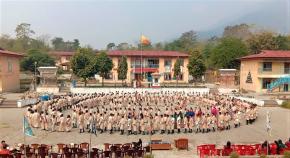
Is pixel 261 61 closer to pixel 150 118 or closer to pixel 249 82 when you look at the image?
pixel 249 82

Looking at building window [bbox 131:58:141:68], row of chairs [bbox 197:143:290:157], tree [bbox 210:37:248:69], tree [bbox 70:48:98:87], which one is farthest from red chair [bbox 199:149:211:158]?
tree [bbox 210:37:248:69]

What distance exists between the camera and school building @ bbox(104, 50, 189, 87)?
6056 centimetres

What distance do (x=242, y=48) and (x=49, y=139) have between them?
48.1 metres

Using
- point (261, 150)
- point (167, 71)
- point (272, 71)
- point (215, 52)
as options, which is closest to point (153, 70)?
point (167, 71)

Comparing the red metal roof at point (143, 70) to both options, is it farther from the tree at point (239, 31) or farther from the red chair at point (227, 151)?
the red chair at point (227, 151)

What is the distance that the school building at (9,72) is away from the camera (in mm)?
42312

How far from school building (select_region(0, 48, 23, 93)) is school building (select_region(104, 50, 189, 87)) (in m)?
16.2

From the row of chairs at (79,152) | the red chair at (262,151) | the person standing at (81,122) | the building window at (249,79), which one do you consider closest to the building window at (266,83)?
the building window at (249,79)

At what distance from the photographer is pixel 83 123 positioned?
73.7ft

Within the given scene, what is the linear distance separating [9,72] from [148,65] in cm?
2412

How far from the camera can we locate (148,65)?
62.4 meters

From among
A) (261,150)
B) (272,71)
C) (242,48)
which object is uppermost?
(242,48)

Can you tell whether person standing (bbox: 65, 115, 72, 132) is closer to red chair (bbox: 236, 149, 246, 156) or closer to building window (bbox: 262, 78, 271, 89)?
red chair (bbox: 236, 149, 246, 156)

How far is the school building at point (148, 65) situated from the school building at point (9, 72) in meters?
16.2
